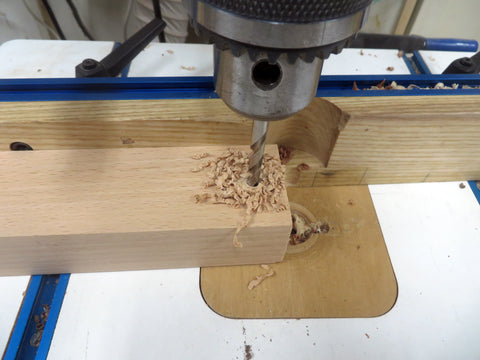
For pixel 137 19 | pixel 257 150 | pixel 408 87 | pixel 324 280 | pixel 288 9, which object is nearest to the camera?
pixel 288 9

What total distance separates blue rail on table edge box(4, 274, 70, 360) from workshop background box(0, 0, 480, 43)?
1091mm

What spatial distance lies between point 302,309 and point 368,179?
364 millimetres

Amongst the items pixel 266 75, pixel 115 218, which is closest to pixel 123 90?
pixel 115 218

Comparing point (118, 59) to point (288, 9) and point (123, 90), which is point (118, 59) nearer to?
point (123, 90)

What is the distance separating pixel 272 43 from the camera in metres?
0.34

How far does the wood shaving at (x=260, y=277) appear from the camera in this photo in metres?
0.67

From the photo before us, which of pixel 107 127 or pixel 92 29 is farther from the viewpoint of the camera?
pixel 92 29

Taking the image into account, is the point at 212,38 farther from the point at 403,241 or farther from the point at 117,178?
the point at 403,241

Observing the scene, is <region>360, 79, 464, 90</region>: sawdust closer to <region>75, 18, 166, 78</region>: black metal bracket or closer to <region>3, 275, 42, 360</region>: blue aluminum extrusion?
<region>75, 18, 166, 78</region>: black metal bracket

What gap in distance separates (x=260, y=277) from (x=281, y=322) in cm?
10

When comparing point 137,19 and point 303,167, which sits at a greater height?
point 137,19

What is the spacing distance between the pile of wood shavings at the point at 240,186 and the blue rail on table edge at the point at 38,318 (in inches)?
13.0

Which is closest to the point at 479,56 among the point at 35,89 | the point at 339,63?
the point at 339,63

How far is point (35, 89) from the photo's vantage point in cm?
70
